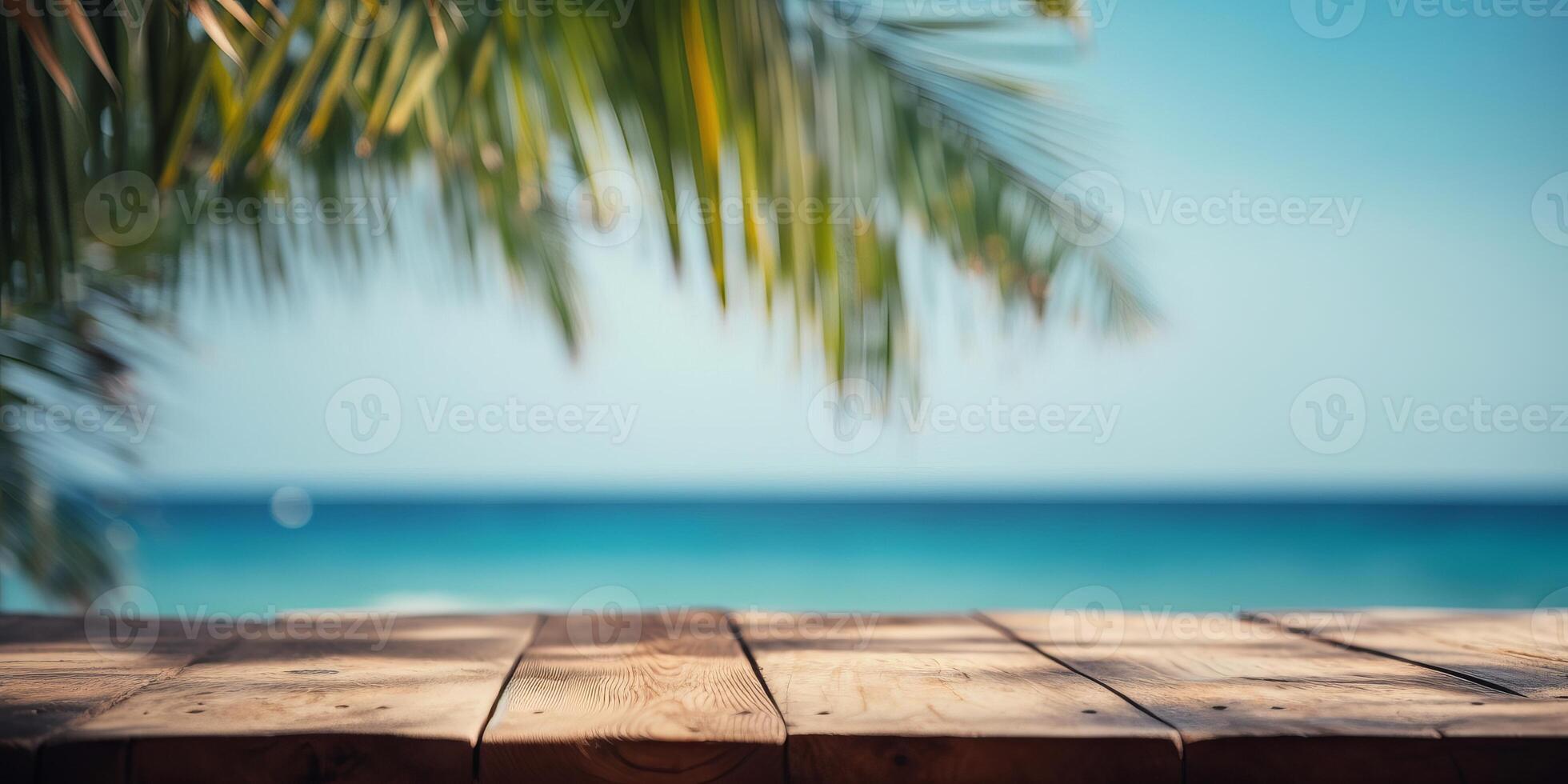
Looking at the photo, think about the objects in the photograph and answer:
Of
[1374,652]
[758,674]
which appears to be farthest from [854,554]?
[758,674]

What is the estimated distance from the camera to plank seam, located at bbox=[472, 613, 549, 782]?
2.26 ft

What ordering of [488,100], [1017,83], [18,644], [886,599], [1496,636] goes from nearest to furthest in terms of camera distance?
[18,644] < [1496,636] < [488,100] < [1017,83] < [886,599]

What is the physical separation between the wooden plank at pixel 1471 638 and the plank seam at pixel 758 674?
67 centimetres

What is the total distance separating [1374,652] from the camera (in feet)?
3.51

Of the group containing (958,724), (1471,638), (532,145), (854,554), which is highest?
A: (532,145)

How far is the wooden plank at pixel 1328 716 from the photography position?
2.31 feet

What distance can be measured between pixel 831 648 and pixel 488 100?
0.93m

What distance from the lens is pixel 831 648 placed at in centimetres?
106

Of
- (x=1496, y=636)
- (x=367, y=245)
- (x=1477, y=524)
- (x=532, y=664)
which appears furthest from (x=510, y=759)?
(x=1477, y=524)

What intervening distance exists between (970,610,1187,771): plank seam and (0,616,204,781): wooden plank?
827 mm

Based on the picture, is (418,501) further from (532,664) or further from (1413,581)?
(532,664)

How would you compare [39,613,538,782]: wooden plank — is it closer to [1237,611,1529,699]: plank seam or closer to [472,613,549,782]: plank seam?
[472,613,549,782]: plank seam

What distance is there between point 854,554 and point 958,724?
16150mm

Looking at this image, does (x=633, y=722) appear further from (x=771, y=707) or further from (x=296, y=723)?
(x=296, y=723)
